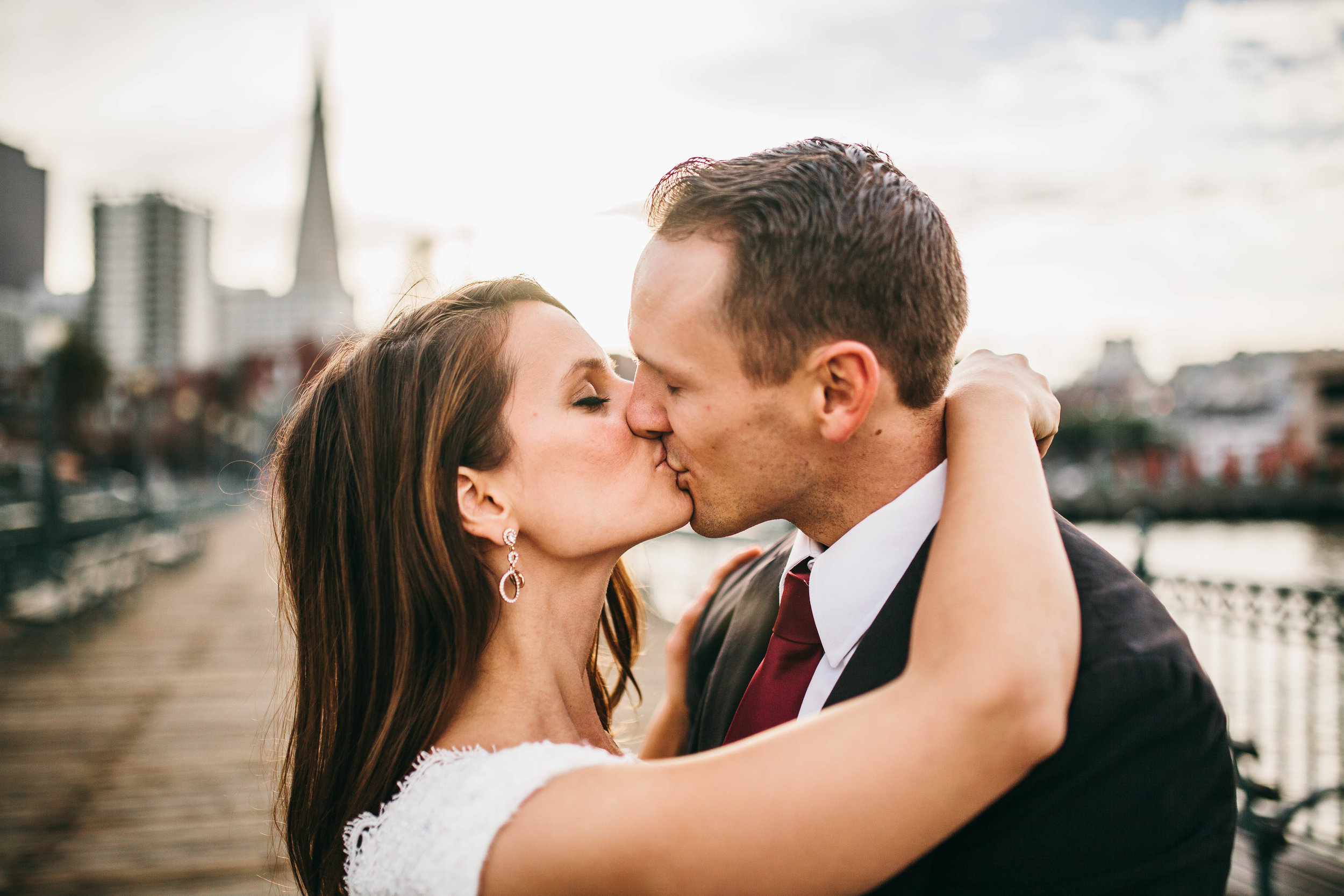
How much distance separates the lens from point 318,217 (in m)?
104

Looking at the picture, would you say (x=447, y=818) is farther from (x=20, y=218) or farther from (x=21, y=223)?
(x=21, y=223)

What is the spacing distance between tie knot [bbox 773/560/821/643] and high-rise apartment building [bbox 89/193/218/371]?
126 metres

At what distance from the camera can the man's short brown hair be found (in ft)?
5.22

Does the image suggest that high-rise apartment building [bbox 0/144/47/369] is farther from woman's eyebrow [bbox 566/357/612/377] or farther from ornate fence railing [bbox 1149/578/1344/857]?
ornate fence railing [bbox 1149/578/1344/857]

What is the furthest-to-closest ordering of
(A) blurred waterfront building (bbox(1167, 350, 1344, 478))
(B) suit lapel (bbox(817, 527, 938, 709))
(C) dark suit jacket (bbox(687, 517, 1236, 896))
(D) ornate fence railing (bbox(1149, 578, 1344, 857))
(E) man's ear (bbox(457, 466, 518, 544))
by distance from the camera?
(A) blurred waterfront building (bbox(1167, 350, 1344, 478))
(D) ornate fence railing (bbox(1149, 578, 1344, 857))
(E) man's ear (bbox(457, 466, 518, 544))
(B) suit lapel (bbox(817, 527, 938, 709))
(C) dark suit jacket (bbox(687, 517, 1236, 896))

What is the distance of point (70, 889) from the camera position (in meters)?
4.44

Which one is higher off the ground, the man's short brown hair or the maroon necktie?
the man's short brown hair

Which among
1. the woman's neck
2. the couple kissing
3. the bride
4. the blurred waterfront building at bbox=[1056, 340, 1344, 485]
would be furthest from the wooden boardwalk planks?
the blurred waterfront building at bbox=[1056, 340, 1344, 485]

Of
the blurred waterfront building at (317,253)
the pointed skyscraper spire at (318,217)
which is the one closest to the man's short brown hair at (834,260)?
the blurred waterfront building at (317,253)

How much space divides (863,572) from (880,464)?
243 mm

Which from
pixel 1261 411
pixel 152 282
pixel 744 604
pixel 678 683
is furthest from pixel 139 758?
pixel 152 282

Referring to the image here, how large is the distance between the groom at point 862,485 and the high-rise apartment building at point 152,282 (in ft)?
412

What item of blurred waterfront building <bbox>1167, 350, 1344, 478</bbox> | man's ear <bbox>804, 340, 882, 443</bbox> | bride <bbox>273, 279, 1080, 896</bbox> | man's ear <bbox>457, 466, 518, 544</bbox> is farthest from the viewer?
blurred waterfront building <bbox>1167, 350, 1344, 478</bbox>

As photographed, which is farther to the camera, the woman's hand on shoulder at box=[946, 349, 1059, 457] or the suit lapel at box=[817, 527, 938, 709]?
the woman's hand on shoulder at box=[946, 349, 1059, 457]
